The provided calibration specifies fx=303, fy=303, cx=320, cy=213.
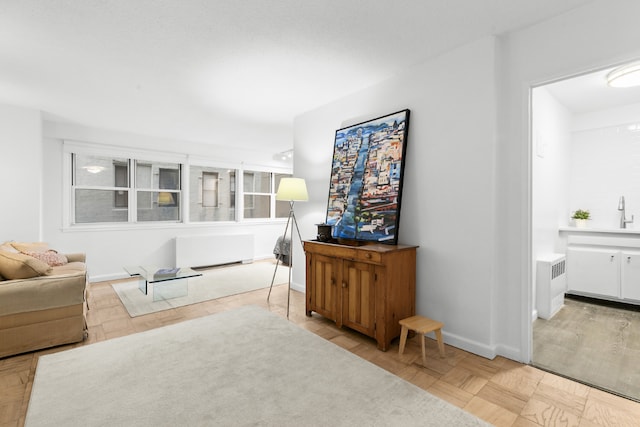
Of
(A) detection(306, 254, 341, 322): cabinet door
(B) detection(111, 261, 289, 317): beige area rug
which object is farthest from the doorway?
(B) detection(111, 261, 289, 317): beige area rug

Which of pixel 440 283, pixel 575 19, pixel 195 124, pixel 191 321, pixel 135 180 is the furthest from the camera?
pixel 135 180

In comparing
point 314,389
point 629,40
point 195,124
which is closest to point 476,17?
point 629,40

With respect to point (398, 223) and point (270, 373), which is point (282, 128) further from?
point (270, 373)

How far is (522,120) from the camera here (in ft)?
7.93

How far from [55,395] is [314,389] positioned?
170 centimetres

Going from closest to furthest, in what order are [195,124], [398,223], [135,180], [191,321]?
[398,223]
[191,321]
[195,124]
[135,180]

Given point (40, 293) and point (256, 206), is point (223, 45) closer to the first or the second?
point (40, 293)

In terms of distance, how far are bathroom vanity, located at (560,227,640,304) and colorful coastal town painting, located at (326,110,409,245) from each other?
262cm

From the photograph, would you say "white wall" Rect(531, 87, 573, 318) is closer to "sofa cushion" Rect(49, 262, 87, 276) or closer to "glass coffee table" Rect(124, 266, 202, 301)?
"glass coffee table" Rect(124, 266, 202, 301)

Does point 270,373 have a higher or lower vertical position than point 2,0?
lower

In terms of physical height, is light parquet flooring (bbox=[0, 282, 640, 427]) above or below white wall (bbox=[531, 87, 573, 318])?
below

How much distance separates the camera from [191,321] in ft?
10.8

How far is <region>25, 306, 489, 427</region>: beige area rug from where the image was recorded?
70.4 inches

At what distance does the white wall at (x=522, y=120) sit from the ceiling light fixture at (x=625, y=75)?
924 mm
